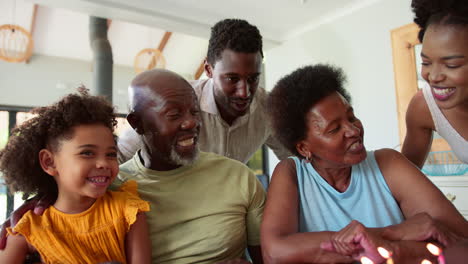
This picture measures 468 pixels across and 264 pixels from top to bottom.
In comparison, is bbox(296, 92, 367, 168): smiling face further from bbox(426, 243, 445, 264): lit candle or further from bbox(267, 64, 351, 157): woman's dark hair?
bbox(426, 243, 445, 264): lit candle

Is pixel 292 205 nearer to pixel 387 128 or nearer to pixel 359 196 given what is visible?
pixel 359 196

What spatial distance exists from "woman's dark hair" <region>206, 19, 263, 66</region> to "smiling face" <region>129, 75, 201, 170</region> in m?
0.62

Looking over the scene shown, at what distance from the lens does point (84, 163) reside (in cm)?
133

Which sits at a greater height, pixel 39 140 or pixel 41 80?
pixel 41 80

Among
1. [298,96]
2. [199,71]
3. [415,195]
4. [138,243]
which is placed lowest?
[138,243]

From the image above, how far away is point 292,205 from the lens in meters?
1.41

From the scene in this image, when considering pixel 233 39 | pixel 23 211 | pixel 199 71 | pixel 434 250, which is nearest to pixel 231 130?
pixel 233 39

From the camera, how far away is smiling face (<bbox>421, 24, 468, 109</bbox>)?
4.33 feet

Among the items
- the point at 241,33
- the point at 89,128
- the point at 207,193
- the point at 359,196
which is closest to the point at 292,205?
the point at 359,196

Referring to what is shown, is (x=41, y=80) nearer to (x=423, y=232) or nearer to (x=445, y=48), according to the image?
(x=445, y=48)

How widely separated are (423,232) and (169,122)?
1026 millimetres

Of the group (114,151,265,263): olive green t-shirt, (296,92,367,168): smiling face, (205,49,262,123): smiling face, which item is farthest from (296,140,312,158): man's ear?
(205,49,262,123): smiling face

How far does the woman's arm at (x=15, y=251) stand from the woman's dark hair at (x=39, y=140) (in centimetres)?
21

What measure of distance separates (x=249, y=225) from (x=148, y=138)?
58 centimetres
